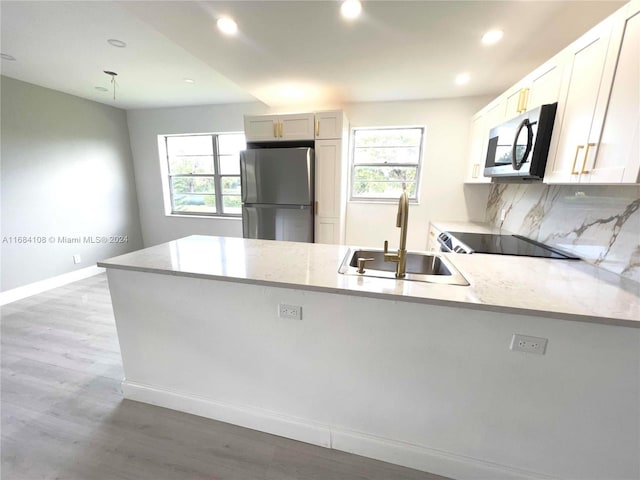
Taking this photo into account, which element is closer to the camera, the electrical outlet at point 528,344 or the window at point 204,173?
the electrical outlet at point 528,344

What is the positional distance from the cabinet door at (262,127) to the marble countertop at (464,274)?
186 cm

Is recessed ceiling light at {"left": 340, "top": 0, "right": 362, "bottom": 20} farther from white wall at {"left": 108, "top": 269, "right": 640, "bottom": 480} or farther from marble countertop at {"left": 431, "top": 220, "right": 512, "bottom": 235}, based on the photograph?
marble countertop at {"left": 431, "top": 220, "right": 512, "bottom": 235}

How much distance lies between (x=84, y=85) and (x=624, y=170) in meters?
4.81

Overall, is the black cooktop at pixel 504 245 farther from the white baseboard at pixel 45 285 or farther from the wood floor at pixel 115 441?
the white baseboard at pixel 45 285

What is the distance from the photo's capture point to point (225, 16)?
1597 millimetres

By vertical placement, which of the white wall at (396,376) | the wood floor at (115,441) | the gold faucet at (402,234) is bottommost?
the wood floor at (115,441)

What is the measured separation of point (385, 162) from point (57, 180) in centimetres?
432

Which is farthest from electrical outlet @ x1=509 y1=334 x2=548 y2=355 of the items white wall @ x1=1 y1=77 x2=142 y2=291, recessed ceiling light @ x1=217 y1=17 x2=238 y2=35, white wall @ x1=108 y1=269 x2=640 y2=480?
white wall @ x1=1 y1=77 x2=142 y2=291

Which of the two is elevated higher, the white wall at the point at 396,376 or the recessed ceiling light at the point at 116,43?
the recessed ceiling light at the point at 116,43

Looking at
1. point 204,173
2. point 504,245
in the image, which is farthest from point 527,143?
point 204,173

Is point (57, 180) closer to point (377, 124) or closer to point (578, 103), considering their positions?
point (377, 124)

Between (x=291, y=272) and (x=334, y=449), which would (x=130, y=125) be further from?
(x=334, y=449)

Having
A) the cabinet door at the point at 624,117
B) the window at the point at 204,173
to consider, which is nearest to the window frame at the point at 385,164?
the window at the point at 204,173

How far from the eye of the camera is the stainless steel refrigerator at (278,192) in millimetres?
2920
